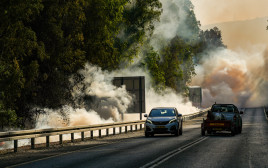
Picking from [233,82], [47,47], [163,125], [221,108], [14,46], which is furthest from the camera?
[233,82]

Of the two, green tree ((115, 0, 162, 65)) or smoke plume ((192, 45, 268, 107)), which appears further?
smoke plume ((192, 45, 268, 107))

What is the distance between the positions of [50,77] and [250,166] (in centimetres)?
2109

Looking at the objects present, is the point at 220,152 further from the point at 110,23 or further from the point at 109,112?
the point at 109,112

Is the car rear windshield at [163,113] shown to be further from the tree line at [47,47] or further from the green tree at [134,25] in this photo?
the green tree at [134,25]

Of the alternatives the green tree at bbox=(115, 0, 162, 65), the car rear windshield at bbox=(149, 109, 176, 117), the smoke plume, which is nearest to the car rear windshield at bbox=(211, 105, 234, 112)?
the car rear windshield at bbox=(149, 109, 176, 117)

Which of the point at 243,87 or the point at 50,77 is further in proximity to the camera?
the point at 243,87

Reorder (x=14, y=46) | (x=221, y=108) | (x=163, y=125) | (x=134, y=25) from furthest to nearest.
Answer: (x=134, y=25)
(x=221, y=108)
(x=163, y=125)
(x=14, y=46)

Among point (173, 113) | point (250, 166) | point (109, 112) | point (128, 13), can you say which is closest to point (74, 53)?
point (173, 113)

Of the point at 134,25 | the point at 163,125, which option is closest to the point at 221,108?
the point at 163,125

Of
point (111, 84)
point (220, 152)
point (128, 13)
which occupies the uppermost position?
point (128, 13)

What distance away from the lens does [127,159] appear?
15.8m

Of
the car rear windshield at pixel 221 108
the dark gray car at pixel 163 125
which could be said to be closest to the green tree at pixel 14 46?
the dark gray car at pixel 163 125

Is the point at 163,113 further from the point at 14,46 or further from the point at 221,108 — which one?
the point at 14,46

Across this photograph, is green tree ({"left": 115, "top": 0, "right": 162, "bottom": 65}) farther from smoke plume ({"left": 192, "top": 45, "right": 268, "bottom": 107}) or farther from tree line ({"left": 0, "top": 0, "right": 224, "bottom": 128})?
smoke plume ({"left": 192, "top": 45, "right": 268, "bottom": 107})
